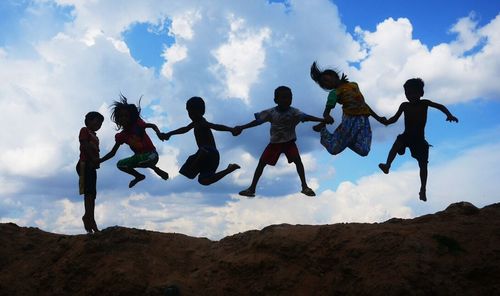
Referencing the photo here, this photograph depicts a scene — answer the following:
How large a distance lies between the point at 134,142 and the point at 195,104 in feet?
4.49

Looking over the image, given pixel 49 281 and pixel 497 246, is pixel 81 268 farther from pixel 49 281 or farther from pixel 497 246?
pixel 497 246

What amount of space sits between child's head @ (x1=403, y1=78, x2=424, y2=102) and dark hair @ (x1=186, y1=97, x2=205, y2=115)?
369 centimetres

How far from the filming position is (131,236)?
6.73 m

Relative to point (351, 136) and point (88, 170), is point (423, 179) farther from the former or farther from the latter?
point (88, 170)

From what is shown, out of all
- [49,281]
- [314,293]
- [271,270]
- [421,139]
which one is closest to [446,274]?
[314,293]

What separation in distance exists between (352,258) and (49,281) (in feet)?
13.3

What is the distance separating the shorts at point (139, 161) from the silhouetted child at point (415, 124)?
423cm

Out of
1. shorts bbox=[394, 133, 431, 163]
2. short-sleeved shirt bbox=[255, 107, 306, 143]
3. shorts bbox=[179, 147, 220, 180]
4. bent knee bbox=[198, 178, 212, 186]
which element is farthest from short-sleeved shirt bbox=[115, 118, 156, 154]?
shorts bbox=[394, 133, 431, 163]

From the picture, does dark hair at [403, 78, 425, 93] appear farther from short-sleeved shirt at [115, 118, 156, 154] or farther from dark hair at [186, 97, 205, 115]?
short-sleeved shirt at [115, 118, 156, 154]

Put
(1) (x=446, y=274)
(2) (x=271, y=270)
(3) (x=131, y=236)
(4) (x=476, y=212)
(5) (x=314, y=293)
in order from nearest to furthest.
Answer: (1) (x=446, y=274), (5) (x=314, y=293), (2) (x=271, y=270), (4) (x=476, y=212), (3) (x=131, y=236)

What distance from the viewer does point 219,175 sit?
8.25 metres

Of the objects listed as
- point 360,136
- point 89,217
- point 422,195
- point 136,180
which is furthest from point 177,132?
point 422,195

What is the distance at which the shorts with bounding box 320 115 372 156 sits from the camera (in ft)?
26.1

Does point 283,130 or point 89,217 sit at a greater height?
point 283,130
